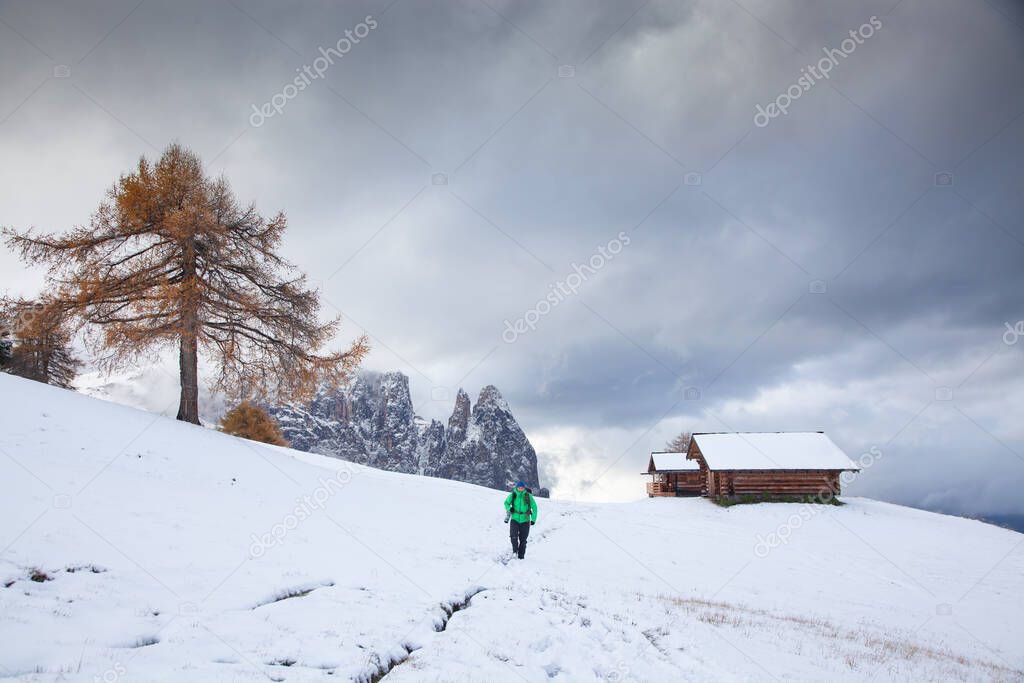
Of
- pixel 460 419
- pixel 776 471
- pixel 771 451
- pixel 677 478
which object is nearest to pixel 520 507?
pixel 776 471

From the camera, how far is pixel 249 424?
30.9m

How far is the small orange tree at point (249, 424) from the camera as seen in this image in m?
30.6

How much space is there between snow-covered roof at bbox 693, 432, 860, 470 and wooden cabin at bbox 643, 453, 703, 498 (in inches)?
186

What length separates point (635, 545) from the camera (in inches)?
688

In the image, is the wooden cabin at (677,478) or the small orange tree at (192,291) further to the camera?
the wooden cabin at (677,478)

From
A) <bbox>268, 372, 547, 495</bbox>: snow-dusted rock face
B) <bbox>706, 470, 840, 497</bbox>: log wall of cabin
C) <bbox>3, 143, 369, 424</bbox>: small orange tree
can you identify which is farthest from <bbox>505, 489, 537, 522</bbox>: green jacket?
<bbox>268, 372, 547, 495</bbox>: snow-dusted rock face

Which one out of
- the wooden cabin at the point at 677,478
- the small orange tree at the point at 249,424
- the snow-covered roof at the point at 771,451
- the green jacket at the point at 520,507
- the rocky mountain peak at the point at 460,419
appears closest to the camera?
the green jacket at the point at 520,507

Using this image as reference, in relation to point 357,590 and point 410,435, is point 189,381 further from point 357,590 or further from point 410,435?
point 410,435

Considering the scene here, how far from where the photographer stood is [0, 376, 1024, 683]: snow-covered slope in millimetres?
4914

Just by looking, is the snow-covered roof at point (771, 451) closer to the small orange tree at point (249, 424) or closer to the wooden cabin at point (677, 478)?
the wooden cabin at point (677, 478)

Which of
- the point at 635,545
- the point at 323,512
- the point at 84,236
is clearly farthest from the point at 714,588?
the point at 84,236

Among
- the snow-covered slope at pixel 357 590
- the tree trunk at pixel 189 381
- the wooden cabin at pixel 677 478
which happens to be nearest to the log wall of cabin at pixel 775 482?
the wooden cabin at pixel 677 478

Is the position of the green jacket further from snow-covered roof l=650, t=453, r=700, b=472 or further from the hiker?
snow-covered roof l=650, t=453, r=700, b=472

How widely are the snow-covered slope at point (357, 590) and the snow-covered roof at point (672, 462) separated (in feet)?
72.2
